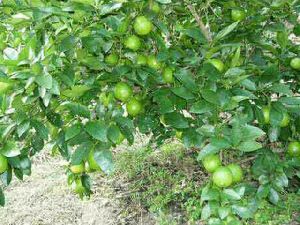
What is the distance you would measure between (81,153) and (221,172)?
451 mm

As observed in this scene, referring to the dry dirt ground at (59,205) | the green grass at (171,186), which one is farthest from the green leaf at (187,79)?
the dry dirt ground at (59,205)

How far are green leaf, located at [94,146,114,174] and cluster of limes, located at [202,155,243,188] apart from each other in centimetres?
33

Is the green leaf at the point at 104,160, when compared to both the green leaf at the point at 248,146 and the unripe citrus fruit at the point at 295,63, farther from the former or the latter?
the unripe citrus fruit at the point at 295,63

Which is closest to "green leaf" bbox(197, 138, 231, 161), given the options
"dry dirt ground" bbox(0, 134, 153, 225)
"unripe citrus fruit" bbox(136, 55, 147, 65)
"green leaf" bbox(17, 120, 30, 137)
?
"unripe citrus fruit" bbox(136, 55, 147, 65)

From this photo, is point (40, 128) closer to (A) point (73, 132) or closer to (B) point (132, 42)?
(A) point (73, 132)

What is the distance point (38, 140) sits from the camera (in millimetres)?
1811

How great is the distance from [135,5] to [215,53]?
408 millimetres

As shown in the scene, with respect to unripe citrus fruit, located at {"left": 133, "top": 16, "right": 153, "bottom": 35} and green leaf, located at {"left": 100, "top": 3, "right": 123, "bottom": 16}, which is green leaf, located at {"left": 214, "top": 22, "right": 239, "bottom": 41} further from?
green leaf, located at {"left": 100, "top": 3, "right": 123, "bottom": 16}

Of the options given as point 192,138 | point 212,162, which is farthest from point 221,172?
point 192,138

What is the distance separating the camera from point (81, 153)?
145cm

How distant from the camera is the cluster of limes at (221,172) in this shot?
1.44 meters

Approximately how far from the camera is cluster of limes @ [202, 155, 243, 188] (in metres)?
1.44

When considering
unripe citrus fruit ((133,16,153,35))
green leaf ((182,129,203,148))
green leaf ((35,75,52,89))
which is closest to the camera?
green leaf ((35,75,52,89))

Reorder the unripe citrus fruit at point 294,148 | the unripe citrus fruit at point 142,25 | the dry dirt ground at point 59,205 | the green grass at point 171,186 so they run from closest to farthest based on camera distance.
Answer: the unripe citrus fruit at point 142,25, the unripe citrus fruit at point 294,148, the green grass at point 171,186, the dry dirt ground at point 59,205
